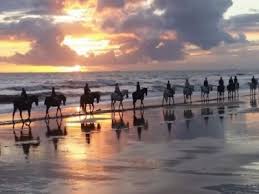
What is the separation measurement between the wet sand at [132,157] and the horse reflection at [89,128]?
0.04 metres

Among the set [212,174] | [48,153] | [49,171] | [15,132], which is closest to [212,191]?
[212,174]

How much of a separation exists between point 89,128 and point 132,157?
958 cm

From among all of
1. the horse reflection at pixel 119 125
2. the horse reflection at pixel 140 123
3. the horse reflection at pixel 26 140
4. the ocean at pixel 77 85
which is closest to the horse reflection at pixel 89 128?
the horse reflection at pixel 119 125

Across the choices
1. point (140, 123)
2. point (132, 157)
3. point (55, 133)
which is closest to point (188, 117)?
point (140, 123)

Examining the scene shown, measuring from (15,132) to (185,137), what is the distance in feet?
26.4

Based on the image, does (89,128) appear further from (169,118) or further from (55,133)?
(169,118)

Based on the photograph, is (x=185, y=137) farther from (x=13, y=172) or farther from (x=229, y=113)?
(x=229, y=113)

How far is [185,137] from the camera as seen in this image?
22.4m

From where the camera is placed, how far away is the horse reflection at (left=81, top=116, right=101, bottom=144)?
23594 mm

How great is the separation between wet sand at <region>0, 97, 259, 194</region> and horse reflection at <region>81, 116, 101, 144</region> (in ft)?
0.12

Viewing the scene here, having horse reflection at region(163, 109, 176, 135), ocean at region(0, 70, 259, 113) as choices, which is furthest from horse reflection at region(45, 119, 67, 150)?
ocean at region(0, 70, 259, 113)

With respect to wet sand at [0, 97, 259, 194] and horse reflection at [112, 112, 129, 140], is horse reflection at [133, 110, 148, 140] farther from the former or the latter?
horse reflection at [112, 112, 129, 140]

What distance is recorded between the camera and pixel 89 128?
26656 mm

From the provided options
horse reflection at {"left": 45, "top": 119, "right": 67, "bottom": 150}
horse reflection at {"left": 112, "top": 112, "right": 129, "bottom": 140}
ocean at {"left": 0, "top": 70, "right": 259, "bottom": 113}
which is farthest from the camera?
ocean at {"left": 0, "top": 70, "right": 259, "bottom": 113}
